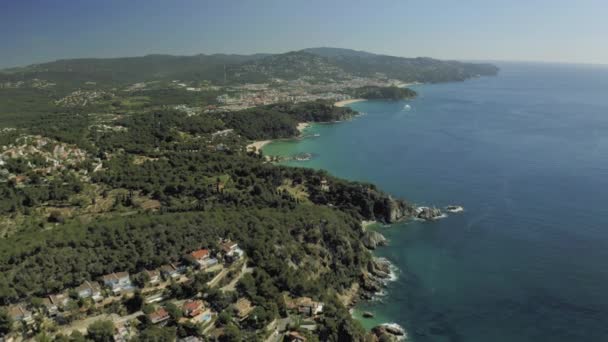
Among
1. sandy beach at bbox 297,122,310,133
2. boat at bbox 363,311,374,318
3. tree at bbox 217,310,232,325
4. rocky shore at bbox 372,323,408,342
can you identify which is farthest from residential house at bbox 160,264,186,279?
sandy beach at bbox 297,122,310,133

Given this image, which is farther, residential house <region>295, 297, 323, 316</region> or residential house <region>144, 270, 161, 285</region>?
residential house <region>144, 270, 161, 285</region>

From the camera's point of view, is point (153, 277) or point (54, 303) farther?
point (153, 277)

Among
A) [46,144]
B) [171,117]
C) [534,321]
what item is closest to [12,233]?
[46,144]

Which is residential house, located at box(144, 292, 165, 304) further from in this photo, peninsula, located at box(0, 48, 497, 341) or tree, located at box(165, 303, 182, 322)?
tree, located at box(165, 303, 182, 322)

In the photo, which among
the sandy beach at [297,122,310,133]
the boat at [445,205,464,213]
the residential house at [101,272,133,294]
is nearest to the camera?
the residential house at [101,272,133,294]

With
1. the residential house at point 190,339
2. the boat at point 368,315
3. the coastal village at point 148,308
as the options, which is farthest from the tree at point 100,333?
the boat at point 368,315

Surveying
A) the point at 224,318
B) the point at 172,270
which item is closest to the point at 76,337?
the point at 172,270

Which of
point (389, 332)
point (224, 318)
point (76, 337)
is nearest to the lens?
point (76, 337)

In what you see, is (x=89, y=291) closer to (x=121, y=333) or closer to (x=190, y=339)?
(x=121, y=333)
